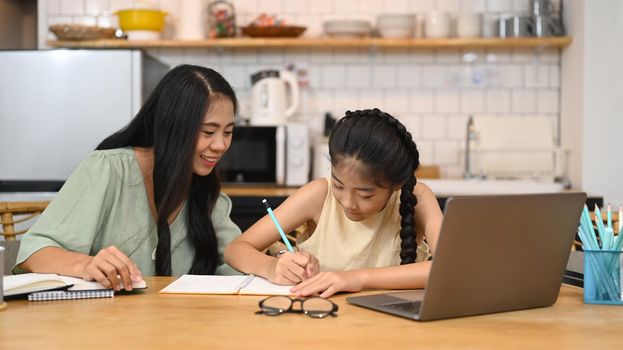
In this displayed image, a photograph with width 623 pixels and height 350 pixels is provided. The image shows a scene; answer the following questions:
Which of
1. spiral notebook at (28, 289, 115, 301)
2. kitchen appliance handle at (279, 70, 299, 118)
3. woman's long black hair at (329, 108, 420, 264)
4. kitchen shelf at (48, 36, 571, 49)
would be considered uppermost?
kitchen shelf at (48, 36, 571, 49)

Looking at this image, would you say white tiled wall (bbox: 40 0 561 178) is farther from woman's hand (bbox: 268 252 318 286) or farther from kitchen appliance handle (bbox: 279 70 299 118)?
woman's hand (bbox: 268 252 318 286)

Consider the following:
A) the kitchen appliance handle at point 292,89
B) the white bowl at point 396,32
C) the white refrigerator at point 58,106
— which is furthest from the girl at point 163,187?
the white bowl at point 396,32

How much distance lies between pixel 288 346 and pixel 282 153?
325 cm

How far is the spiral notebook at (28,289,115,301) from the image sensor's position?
5.83 feet

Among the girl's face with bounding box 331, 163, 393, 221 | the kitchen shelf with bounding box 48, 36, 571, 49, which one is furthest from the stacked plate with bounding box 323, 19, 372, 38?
the girl's face with bounding box 331, 163, 393, 221

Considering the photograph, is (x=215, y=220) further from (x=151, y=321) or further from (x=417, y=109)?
(x=417, y=109)

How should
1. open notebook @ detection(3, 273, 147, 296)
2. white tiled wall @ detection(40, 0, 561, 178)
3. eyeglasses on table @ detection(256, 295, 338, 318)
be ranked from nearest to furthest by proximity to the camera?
eyeglasses on table @ detection(256, 295, 338, 318) < open notebook @ detection(3, 273, 147, 296) < white tiled wall @ detection(40, 0, 561, 178)

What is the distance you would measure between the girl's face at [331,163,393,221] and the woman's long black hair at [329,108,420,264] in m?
0.02

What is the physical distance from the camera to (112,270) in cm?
182

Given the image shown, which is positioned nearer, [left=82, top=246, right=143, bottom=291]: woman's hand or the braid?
[left=82, top=246, right=143, bottom=291]: woman's hand

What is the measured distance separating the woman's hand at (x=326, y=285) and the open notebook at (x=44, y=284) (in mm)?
328

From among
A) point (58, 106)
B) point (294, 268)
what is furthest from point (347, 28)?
point (294, 268)

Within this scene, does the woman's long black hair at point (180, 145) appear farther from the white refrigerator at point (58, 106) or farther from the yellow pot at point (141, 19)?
the yellow pot at point (141, 19)

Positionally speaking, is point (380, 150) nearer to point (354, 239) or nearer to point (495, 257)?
point (354, 239)
